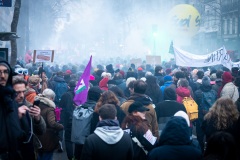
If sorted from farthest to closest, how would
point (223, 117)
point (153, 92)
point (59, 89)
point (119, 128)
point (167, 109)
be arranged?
point (59, 89) < point (153, 92) < point (167, 109) < point (223, 117) < point (119, 128)

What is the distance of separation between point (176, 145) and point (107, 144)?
0.86 m

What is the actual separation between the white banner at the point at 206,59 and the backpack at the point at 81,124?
848 centimetres

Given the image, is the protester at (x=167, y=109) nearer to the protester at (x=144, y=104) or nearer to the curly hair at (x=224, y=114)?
the protester at (x=144, y=104)

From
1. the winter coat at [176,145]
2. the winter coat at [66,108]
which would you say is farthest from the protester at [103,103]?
the winter coat at [176,145]

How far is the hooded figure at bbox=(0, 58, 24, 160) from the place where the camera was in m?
3.51

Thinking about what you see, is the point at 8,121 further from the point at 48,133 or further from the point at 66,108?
the point at 66,108

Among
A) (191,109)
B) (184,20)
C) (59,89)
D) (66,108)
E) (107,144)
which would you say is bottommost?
(107,144)

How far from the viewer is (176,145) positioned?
4.09m

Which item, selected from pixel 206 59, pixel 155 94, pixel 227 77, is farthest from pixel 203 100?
pixel 206 59

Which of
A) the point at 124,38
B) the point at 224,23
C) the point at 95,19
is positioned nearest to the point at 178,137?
the point at 224,23

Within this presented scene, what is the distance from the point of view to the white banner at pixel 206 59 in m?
13.8

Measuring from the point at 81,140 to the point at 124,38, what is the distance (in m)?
61.0

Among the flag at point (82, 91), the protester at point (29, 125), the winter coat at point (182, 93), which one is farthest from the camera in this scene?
the winter coat at point (182, 93)

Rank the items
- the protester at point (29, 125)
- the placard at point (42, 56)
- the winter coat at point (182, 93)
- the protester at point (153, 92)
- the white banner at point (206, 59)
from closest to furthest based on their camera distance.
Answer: the protester at point (29, 125) → the winter coat at point (182, 93) → the protester at point (153, 92) → the placard at point (42, 56) → the white banner at point (206, 59)
